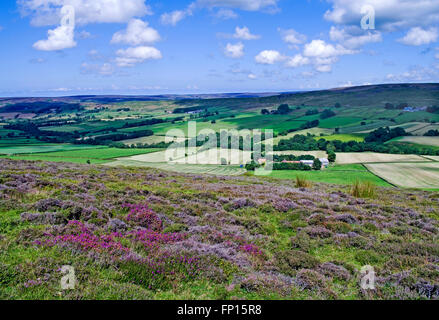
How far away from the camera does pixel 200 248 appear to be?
9.00 meters

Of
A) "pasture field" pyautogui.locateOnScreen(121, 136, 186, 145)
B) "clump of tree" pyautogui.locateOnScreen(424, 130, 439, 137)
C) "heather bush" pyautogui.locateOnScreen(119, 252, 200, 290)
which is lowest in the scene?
"pasture field" pyautogui.locateOnScreen(121, 136, 186, 145)

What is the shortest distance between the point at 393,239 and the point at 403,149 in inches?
3232

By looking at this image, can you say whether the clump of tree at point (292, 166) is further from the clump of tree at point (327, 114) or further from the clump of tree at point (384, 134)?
the clump of tree at point (327, 114)

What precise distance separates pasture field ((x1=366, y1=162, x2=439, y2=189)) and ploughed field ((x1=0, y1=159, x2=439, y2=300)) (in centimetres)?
3696

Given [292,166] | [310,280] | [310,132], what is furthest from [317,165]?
[310,280]

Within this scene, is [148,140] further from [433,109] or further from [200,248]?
[433,109]

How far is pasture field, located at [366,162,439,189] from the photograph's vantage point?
45.9 metres

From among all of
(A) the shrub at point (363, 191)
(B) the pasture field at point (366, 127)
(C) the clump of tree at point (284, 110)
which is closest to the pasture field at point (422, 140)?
(B) the pasture field at point (366, 127)

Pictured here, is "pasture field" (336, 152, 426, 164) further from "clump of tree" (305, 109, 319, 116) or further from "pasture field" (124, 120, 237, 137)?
"clump of tree" (305, 109, 319, 116)

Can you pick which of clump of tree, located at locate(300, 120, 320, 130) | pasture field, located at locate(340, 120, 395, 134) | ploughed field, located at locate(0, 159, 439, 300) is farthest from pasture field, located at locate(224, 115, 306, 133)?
ploughed field, located at locate(0, 159, 439, 300)

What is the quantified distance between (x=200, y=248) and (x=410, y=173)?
56759 millimetres
